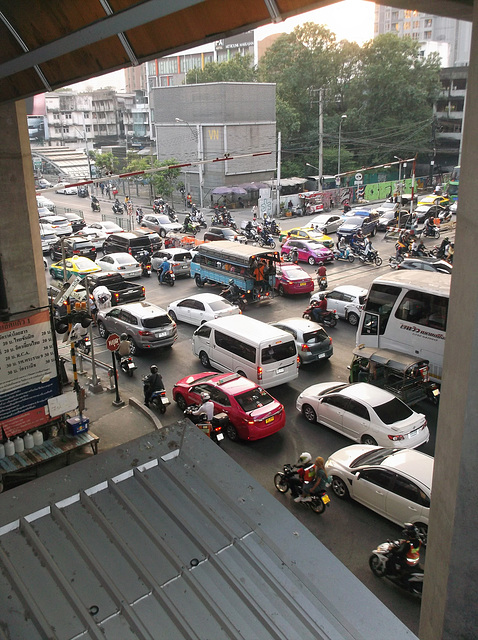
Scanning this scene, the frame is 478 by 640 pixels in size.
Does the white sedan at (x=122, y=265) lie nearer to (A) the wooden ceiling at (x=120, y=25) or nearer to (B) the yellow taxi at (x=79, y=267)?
A: (B) the yellow taxi at (x=79, y=267)

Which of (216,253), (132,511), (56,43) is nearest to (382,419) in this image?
(132,511)

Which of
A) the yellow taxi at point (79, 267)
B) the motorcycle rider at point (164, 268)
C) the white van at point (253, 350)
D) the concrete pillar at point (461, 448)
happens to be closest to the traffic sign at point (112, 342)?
the white van at point (253, 350)

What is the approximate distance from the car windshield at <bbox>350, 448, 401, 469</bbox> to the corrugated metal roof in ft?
18.3

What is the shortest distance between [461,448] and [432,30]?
342ft

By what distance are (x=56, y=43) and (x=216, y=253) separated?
54.8 feet

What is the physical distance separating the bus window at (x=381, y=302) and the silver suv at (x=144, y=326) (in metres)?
5.87

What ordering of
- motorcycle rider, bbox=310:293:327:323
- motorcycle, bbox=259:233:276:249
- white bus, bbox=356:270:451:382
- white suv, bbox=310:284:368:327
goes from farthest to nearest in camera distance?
1. motorcycle, bbox=259:233:276:249
2. white suv, bbox=310:284:368:327
3. motorcycle rider, bbox=310:293:327:323
4. white bus, bbox=356:270:451:382

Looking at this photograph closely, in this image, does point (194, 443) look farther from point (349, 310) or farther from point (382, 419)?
point (349, 310)

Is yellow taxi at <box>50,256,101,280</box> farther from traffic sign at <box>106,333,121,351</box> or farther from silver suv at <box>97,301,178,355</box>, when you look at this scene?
traffic sign at <box>106,333,121,351</box>

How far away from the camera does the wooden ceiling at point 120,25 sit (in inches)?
224

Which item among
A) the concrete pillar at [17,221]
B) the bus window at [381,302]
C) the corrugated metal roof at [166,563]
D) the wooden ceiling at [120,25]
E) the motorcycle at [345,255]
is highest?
the wooden ceiling at [120,25]

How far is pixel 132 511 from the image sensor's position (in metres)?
4.68

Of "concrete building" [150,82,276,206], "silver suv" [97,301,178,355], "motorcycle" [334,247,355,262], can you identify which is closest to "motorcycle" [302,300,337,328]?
"silver suv" [97,301,178,355]

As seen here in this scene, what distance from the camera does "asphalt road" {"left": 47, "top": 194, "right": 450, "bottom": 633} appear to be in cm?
889
